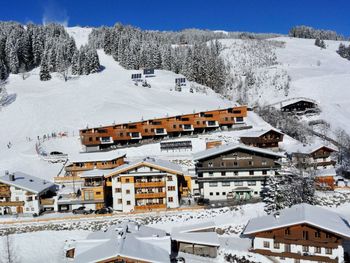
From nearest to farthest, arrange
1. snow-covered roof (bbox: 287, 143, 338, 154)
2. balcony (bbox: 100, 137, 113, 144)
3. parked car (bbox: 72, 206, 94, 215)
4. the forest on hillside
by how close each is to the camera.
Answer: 1. parked car (bbox: 72, 206, 94, 215)
2. snow-covered roof (bbox: 287, 143, 338, 154)
3. balcony (bbox: 100, 137, 113, 144)
4. the forest on hillside

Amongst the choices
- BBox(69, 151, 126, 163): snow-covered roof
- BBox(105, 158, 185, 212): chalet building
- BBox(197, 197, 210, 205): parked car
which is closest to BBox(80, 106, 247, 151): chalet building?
BBox(69, 151, 126, 163): snow-covered roof

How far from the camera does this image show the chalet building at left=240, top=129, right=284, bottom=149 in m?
65.6

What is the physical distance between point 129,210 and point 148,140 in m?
28.3

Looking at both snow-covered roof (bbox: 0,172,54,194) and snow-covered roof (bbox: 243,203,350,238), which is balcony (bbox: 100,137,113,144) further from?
snow-covered roof (bbox: 243,203,350,238)

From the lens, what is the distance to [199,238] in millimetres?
36375

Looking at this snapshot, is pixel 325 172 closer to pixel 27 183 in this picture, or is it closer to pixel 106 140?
pixel 106 140

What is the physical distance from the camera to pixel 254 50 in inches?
7032

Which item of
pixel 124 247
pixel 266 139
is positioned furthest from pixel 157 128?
pixel 124 247

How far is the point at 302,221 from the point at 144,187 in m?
20.0

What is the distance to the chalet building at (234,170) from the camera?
49562 mm

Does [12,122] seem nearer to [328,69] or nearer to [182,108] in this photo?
[182,108]

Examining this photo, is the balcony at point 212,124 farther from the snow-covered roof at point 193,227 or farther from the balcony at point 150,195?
the snow-covered roof at point 193,227

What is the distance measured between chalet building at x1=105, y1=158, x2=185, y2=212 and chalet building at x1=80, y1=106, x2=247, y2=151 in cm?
2367

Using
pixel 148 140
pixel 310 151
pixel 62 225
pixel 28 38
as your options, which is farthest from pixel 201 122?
pixel 28 38
